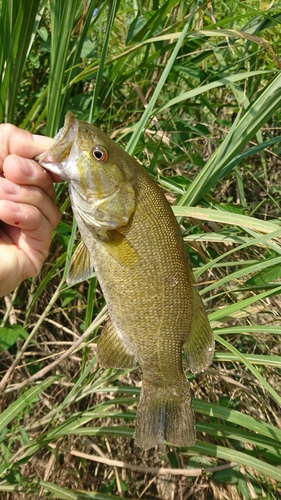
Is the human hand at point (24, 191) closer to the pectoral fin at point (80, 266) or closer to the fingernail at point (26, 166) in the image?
the fingernail at point (26, 166)

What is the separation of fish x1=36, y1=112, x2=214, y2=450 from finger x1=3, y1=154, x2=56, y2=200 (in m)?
0.09

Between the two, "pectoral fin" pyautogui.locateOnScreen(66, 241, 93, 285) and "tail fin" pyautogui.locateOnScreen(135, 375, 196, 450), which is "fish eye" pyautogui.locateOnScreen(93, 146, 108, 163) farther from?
"tail fin" pyautogui.locateOnScreen(135, 375, 196, 450)

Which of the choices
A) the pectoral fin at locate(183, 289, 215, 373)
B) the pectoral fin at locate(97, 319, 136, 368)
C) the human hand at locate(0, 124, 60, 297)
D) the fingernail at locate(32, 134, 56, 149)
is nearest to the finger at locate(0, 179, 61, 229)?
the human hand at locate(0, 124, 60, 297)

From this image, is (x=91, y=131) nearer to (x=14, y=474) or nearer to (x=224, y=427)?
(x=224, y=427)

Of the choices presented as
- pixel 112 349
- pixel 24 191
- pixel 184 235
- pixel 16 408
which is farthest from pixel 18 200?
pixel 16 408

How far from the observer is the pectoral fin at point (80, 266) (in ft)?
4.11

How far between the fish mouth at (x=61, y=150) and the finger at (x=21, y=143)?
18 centimetres

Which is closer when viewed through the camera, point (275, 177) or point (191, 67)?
point (191, 67)

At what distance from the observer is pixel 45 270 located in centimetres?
245

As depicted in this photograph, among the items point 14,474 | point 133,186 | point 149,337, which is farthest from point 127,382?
point 133,186

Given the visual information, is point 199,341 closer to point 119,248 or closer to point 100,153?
point 119,248

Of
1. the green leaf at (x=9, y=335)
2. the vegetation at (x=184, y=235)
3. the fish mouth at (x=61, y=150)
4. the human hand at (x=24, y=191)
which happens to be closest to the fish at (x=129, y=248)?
the fish mouth at (x=61, y=150)

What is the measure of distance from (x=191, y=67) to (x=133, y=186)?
110 cm

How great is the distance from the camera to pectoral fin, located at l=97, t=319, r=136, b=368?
4.13ft
